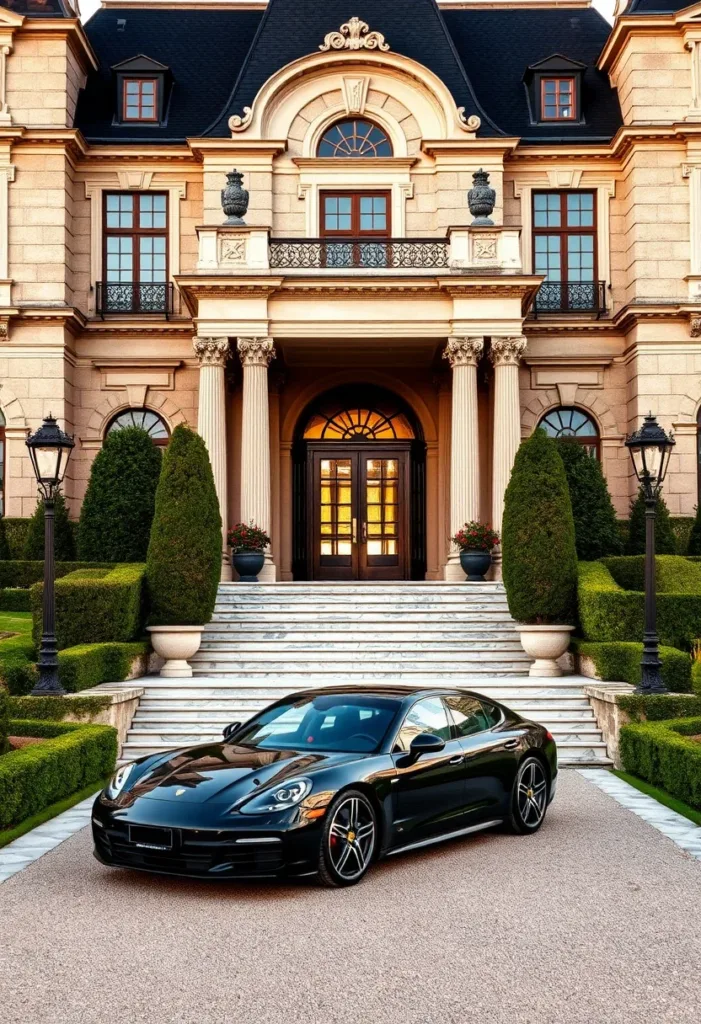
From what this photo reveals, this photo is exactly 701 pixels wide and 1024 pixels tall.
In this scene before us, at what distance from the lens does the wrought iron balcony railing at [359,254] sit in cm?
2403

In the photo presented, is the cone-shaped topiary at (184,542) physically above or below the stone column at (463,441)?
below

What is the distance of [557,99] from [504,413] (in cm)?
988

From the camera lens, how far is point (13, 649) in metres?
16.6

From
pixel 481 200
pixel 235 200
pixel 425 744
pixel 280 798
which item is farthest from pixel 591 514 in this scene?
pixel 280 798

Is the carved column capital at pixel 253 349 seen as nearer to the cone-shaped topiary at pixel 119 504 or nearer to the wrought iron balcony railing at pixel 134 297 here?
the cone-shaped topiary at pixel 119 504

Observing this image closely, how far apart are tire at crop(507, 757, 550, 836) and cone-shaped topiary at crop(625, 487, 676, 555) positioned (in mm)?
14861

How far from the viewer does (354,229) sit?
2738 cm

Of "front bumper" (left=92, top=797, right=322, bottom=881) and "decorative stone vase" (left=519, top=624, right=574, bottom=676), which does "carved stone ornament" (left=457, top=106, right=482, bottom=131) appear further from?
"front bumper" (left=92, top=797, right=322, bottom=881)

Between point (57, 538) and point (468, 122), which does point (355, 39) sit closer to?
point (468, 122)

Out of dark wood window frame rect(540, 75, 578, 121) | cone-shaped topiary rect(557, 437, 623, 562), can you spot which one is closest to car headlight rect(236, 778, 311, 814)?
cone-shaped topiary rect(557, 437, 623, 562)

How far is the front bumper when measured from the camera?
7.34 meters

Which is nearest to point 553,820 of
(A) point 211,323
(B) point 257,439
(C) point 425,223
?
(B) point 257,439

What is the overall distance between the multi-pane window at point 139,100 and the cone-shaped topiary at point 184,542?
13.6 meters

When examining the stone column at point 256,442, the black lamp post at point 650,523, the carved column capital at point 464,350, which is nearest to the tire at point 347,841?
the black lamp post at point 650,523
